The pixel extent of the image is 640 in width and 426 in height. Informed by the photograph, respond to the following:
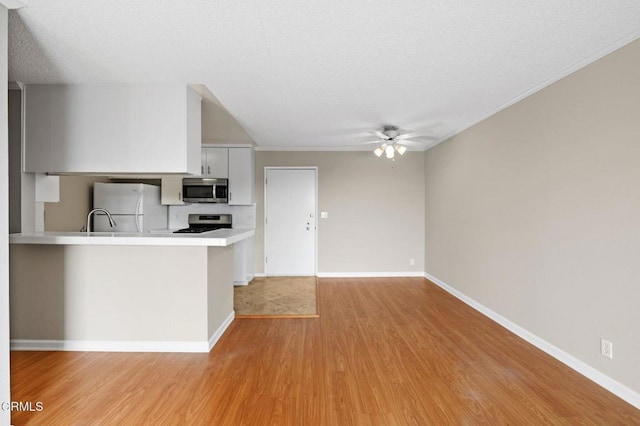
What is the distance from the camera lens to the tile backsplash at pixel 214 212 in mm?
5855

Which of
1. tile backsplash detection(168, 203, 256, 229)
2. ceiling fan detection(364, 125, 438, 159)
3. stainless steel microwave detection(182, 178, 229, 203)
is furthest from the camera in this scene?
tile backsplash detection(168, 203, 256, 229)

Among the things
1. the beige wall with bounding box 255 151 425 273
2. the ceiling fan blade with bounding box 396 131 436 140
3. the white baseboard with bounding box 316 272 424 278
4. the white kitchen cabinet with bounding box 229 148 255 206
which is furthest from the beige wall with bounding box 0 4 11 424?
the white baseboard with bounding box 316 272 424 278

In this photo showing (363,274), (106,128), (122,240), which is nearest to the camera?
(122,240)

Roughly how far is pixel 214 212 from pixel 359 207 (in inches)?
97.5

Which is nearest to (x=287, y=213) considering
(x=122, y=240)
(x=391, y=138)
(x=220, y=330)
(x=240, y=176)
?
(x=240, y=176)

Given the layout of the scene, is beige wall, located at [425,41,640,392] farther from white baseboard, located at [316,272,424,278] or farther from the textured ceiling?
white baseboard, located at [316,272,424,278]

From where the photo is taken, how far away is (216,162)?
5781 mm

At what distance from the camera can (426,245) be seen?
20.2 feet

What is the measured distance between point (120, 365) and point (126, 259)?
839mm

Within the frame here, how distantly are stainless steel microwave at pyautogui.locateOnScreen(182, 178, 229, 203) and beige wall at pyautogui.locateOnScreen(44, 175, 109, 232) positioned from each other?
1.64 meters

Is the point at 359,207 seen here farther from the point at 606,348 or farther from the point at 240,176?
the point at 606,348

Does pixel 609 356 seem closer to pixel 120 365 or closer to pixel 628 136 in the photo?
pixel 628 136

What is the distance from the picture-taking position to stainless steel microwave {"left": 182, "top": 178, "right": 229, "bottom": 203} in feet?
18.5

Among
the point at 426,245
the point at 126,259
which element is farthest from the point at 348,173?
the point at 126,259
